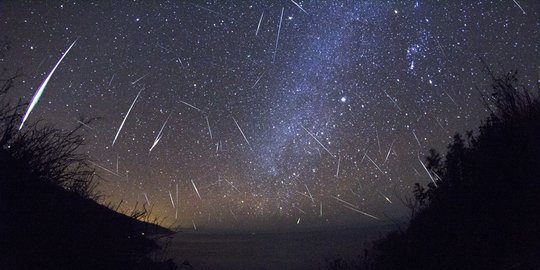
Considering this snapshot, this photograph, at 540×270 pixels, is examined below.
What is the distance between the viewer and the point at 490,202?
17.9 feet

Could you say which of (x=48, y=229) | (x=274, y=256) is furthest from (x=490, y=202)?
(x=274, y=256)

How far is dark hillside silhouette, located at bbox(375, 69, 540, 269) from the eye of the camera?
4754 millimetres

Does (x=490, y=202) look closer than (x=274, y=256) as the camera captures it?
Yes

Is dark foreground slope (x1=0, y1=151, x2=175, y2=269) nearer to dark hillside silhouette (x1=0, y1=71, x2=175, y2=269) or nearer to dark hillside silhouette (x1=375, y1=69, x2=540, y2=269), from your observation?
dark hillside silhouette (x1=0, y1=71, x2=175, y2=269)

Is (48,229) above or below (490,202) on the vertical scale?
below

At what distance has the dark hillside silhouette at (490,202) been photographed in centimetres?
475

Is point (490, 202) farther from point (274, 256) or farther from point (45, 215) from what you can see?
point (274, 256)

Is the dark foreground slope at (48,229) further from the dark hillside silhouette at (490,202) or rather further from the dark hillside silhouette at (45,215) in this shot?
the dark hillside silhouette at (490,202)

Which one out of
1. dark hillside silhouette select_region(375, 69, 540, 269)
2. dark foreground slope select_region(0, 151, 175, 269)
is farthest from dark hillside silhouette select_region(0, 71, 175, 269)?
dark hillside silhouette select_region(375, 69, 540, 269)

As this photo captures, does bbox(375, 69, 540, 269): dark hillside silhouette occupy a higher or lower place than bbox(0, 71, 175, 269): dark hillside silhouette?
higher

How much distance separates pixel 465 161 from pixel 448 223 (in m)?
1.44

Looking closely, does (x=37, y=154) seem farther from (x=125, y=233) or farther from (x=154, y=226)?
(x=154, y=226)

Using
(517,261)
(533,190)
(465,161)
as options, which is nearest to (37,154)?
(517,261)

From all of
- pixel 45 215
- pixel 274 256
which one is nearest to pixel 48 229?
pixel 45 215
